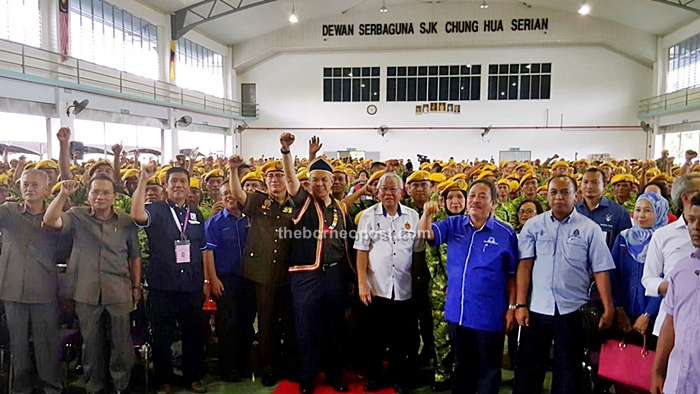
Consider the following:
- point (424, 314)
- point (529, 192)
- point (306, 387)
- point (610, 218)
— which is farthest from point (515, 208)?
point (306, 387)

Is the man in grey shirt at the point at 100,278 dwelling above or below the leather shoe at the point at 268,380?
above

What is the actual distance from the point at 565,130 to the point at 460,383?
21.3 metres

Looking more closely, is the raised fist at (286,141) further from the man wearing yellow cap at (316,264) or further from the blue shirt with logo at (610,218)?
the blue shirt with logo at (610,218)

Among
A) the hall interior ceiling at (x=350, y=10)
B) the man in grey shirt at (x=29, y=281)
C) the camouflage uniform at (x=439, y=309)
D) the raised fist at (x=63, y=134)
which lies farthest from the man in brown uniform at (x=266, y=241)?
the hall interior ceiling at (x=350, y=10)

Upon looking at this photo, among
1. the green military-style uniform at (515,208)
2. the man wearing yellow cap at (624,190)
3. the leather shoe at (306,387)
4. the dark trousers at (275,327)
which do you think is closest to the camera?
the leather shoe at (306,387)

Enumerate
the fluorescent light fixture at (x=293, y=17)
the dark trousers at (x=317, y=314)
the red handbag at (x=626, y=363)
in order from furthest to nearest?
the fluorescent light fixture at (x=293, y=17), the dark trousers at (x=317, y=314), the red handbag at (x=626, y=363)

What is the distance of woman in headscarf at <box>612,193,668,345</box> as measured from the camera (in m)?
2.74

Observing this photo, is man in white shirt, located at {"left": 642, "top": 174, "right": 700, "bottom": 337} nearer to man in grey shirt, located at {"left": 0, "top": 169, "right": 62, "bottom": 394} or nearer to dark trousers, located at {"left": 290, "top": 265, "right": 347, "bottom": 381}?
dark trousers, located at {"left": 290, "top": 265, "right": 347, "bottom": 381}

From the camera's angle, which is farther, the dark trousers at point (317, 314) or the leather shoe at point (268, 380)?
the leather shoe at point (268, 380)

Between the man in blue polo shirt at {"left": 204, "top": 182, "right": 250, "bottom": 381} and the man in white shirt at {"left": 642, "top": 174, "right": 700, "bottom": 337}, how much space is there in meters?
2.84

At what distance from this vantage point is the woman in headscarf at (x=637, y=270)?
8.99 feet

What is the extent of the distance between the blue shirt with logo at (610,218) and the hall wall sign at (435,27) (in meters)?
19.9

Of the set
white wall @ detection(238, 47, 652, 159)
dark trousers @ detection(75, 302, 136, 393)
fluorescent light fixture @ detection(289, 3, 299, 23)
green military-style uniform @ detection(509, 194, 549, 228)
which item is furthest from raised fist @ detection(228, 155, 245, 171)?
white wall @ detection(238, 47, 652, 159)

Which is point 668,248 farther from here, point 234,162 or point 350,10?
point 350,10
